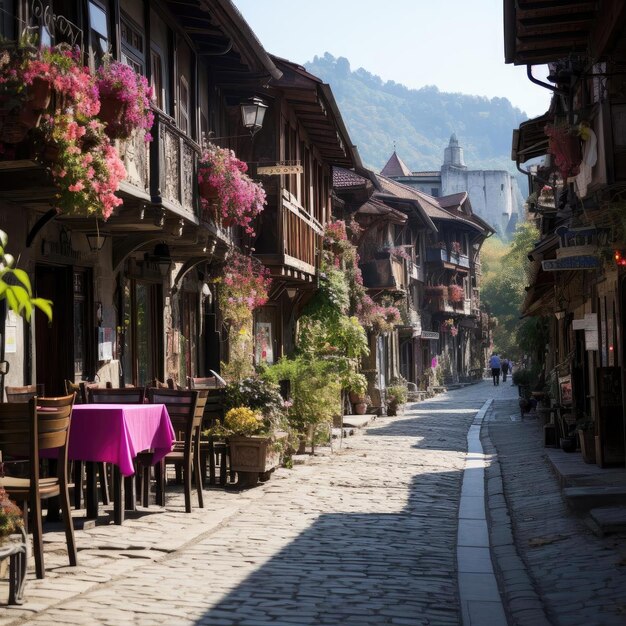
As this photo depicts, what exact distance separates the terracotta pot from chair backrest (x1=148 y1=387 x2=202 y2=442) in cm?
337

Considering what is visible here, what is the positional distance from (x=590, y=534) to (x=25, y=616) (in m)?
5.63

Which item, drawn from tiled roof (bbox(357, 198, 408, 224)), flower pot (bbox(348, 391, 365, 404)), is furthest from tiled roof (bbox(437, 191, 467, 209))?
flower pot (bbox(348, 391, 365, 404))

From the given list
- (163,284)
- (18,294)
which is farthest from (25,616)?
(163,284)

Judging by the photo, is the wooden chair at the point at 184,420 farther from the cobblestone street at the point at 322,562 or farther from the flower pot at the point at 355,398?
the flower pot at the point at 355,398

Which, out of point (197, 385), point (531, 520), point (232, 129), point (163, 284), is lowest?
point (531, 520)

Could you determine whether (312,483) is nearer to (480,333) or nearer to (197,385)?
(197,385)

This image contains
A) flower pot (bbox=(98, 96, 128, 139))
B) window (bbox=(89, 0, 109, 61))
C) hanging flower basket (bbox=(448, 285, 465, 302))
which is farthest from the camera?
hanging flower basket (bbox=(448, 285, 465, 302))

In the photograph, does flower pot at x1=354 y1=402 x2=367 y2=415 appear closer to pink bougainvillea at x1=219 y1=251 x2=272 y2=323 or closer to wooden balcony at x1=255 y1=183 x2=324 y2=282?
wooden balcony at x1=255 y1=183 x2=324 y2=282

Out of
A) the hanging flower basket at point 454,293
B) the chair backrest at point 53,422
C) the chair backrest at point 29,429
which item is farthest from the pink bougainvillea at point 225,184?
the hanging flower basket at point 454,293

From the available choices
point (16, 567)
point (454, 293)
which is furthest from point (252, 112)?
point (454, 293)

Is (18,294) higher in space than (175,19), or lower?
lower

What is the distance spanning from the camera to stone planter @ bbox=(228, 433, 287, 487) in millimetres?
14219

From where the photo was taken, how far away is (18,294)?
3854 millimetres

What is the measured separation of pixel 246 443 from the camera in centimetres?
1426
